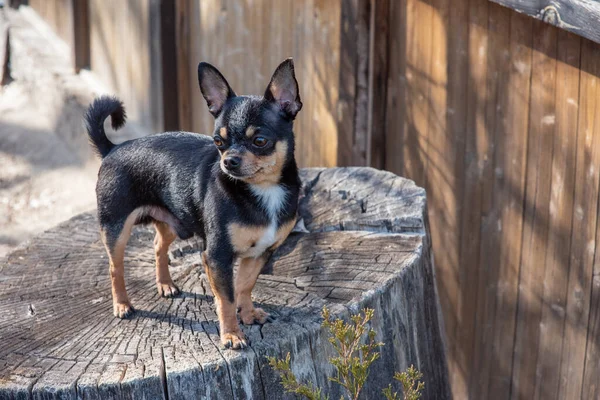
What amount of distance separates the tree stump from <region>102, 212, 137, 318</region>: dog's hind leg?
0.22ft

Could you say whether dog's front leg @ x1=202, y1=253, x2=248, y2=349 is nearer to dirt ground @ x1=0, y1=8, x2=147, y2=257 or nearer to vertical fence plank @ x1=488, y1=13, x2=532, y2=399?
vertical fence plank @ x1=488, y1=13, x2=532, y2=399

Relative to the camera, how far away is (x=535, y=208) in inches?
179

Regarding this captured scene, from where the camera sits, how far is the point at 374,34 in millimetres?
5328

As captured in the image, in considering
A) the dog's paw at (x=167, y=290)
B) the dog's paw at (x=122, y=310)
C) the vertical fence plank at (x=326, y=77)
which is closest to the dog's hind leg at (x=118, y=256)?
the dog's paw at (x=122, y=310)

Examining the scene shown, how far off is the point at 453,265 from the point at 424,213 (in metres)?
1.04

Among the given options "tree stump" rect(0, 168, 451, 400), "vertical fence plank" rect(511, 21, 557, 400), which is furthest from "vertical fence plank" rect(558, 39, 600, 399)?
"tree stump" rect(0, 168, 451, 400)

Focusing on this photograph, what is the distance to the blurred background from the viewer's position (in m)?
4.32

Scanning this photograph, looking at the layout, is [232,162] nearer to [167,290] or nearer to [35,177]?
[167,290]

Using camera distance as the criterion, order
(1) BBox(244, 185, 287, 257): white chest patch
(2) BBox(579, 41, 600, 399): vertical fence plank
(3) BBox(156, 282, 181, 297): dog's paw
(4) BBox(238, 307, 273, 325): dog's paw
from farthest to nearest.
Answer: (2) BBox(579, 41, 600, 399): vertical fence plank < (3) BBox(156, 282, 181, 297): dog's paw < (4) BBox(238, 307, 273, 325): dog's paw < (1) BBox(244, 185, 287, 257): white chest patch

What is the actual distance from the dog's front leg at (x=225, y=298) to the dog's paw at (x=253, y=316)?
0.15 m

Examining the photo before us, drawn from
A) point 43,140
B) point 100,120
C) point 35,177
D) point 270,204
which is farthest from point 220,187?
point 43,140

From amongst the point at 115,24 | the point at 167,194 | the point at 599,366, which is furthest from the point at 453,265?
the point at 115,24

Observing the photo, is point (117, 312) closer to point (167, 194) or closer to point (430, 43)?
point (167, 194)

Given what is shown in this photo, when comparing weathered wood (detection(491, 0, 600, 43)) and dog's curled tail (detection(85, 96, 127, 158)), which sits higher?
weathered wood (detection(491, 0, 600, 43))
